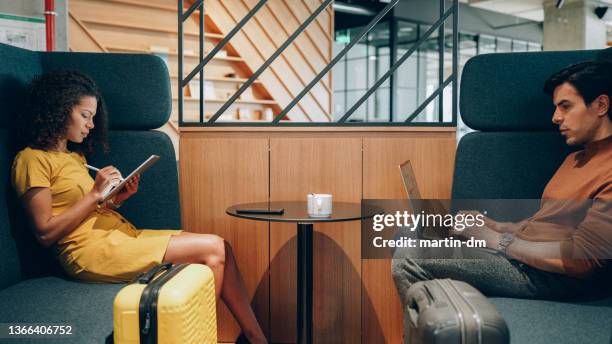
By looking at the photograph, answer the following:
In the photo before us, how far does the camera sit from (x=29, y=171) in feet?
5.67

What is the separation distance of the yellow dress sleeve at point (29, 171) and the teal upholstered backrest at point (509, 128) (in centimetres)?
150

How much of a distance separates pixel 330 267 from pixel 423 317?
1131 millimetres

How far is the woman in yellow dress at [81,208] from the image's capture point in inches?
68.4

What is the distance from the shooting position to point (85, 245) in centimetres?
179

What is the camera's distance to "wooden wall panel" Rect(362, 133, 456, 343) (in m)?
2.24

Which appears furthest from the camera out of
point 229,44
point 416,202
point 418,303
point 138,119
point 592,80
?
point 229,44

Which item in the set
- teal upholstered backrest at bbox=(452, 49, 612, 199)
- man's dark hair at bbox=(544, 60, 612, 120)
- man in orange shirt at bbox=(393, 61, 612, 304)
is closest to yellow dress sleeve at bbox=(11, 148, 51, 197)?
man in orange shirt at bbox=(393, 61, 612, 304)

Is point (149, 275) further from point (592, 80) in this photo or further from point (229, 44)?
point (229, 44)

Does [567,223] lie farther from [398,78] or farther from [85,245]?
[398,78]

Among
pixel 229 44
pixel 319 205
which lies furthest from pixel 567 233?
pixel 229 44

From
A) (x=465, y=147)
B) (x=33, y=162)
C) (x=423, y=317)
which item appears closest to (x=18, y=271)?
(x=33, y=162)

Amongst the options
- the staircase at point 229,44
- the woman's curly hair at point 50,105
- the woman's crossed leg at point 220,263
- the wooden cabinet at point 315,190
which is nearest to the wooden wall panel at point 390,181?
the wooden cabinet at point 315,190

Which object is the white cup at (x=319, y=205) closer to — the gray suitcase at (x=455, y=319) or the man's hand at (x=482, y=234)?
the man's hand at (x=482, y=234)

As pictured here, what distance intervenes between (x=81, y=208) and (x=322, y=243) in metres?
0.99
